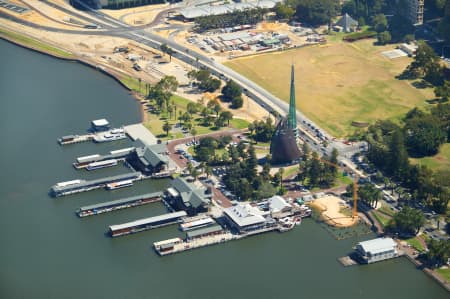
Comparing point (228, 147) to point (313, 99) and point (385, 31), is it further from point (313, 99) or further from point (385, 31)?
point (385, 31)

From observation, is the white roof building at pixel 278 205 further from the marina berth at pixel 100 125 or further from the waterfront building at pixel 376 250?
the marina berth at pixel 100 125

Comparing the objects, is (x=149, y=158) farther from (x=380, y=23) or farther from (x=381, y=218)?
(x=380, y=23)

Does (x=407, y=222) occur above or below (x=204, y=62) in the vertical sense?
below

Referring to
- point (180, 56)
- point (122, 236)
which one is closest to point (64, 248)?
point (122, 236)

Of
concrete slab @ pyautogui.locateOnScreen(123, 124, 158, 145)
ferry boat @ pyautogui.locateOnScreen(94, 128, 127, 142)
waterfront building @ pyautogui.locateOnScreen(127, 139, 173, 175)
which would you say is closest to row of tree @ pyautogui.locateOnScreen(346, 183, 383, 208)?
waterfront building @ pyautogui.locateOnScreen(127, 139, 173, 175)

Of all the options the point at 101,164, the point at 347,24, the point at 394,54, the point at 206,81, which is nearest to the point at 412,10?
the point at 347,24
